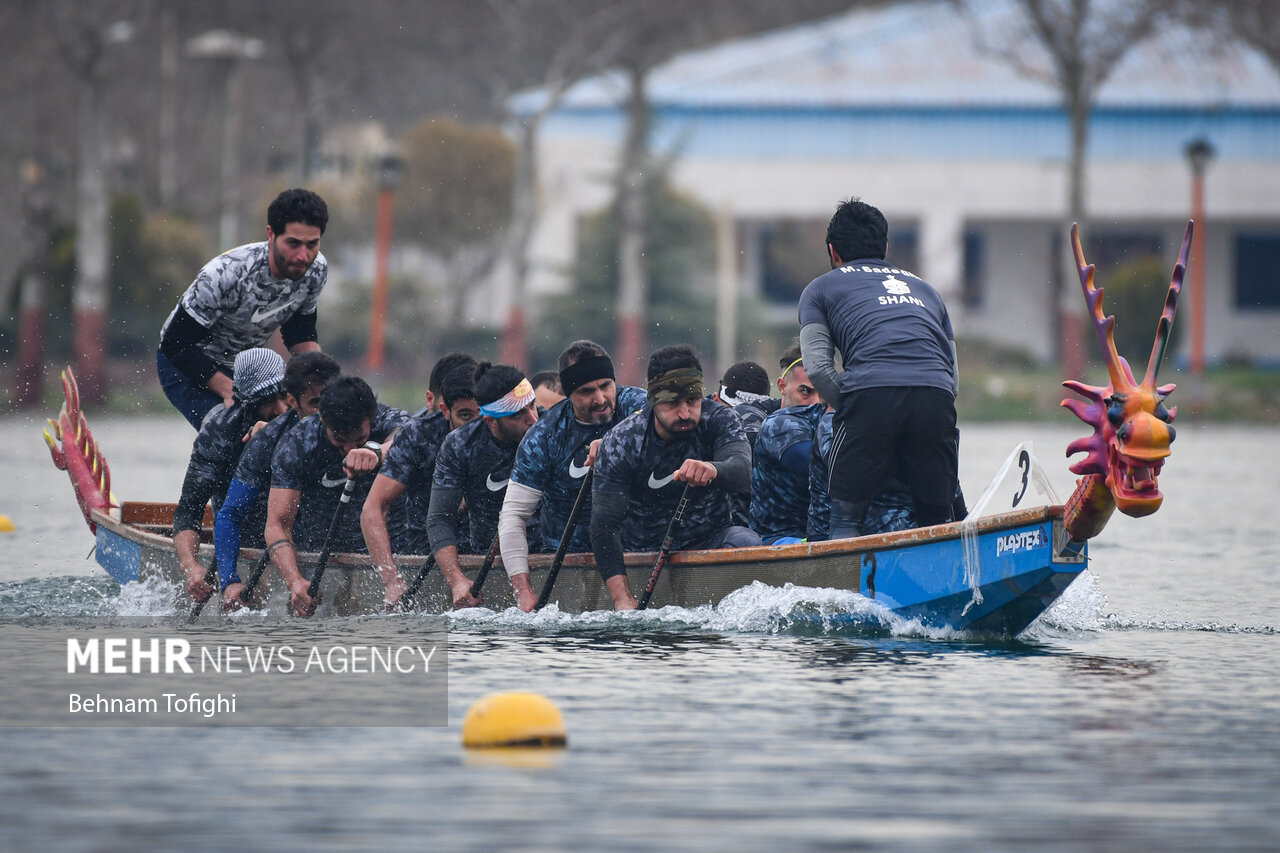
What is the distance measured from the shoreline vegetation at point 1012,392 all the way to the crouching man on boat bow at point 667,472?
793 inches

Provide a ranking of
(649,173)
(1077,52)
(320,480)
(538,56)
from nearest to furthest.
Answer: (320,480), (1077,52), (538,56), (649,173)

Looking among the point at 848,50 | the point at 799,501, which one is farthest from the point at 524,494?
the point at 848,50

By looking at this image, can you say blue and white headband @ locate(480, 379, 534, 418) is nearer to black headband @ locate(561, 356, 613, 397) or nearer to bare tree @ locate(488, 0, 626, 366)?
black headband @ locate(561, 356, 613, 397)

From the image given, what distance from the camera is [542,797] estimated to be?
648cm

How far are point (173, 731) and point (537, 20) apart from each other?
1286 inches

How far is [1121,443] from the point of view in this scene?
27.2 feet

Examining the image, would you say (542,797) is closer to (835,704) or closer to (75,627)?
(835,704)

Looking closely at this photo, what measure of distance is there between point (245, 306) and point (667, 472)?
2656 mm

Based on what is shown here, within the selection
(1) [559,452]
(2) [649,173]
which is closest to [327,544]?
(1) [559,452]

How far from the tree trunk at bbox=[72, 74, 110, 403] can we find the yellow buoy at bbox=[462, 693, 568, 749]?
89.6ft

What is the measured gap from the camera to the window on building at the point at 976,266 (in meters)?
46.8

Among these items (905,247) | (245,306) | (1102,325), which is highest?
(905,247)

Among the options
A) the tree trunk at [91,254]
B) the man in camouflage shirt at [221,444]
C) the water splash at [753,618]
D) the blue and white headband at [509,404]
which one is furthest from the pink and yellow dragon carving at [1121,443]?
the tree trunk at [91,254]

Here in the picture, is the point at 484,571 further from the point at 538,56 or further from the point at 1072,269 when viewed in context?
the point at 538,56
